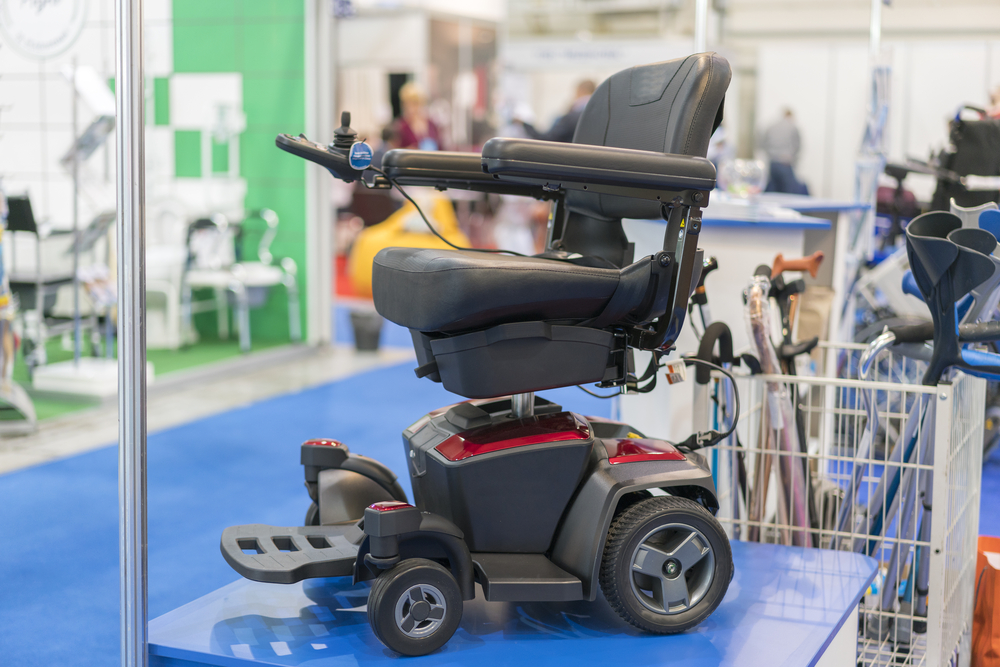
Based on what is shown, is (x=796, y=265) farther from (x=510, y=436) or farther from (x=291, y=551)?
(x=291, y=551)

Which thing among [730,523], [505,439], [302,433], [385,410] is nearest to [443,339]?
[505,439]

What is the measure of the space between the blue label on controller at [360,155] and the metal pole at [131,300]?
1.22 feet

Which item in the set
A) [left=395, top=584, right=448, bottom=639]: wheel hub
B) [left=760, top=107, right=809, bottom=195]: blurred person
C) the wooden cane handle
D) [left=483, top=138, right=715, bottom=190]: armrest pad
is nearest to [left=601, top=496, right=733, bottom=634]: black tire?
[left=395, top=584, right=448, bottom=639]: wheel hub

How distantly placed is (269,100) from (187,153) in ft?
2.26

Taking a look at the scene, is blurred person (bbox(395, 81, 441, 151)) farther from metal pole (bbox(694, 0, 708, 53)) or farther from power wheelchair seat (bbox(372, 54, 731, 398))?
power wheelchair seat (bbox(372, 54, 731, 398))

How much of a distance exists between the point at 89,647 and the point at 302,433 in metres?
1.85

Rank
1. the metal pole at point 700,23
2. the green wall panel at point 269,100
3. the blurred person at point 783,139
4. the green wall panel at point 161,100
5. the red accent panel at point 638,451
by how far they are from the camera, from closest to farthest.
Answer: the red accent panel at point 638,451
the metal pole at point 700,23
the green wall panel at point 161,100
the green wall panel at point 269,100
the blurred person at point 783,139

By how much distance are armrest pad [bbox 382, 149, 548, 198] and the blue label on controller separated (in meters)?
0.14

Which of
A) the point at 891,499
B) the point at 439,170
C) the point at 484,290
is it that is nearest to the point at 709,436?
the point at 891,499

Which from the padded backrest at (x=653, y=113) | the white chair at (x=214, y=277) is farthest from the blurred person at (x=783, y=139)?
the padded backrest at (x=653, y=113)

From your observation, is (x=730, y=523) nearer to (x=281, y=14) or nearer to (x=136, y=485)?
(x=136, y=485)

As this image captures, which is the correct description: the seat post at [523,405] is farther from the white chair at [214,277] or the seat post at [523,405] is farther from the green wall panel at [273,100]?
the green wall panel at [273,100]

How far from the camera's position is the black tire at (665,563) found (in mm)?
1531

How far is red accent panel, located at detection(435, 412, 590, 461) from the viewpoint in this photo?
5.20ft
